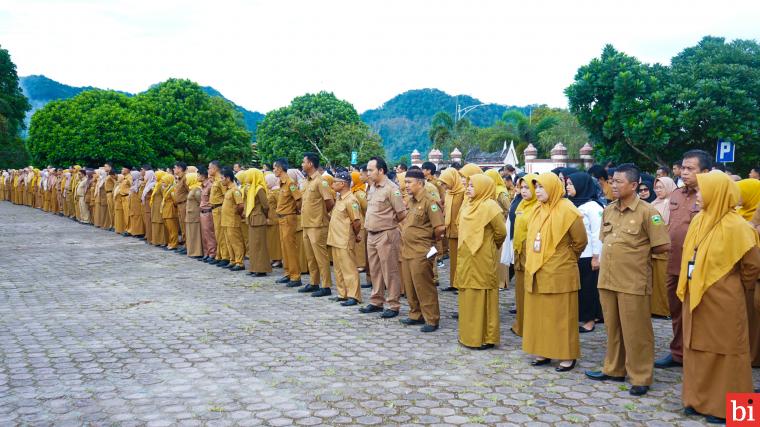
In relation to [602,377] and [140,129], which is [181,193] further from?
[140,129]

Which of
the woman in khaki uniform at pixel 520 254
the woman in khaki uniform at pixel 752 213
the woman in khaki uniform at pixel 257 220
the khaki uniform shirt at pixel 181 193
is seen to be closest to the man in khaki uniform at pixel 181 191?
the khaki uniform shirt at pixel 181 193

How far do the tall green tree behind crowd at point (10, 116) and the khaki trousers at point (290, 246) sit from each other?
38.5 m

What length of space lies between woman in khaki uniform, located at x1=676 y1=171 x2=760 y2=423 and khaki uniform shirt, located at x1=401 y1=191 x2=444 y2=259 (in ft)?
10.3

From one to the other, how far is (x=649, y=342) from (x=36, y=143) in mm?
36919

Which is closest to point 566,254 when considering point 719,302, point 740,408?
point 719,302

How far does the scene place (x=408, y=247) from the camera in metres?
7.30

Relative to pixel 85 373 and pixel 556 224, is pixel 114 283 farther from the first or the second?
pixel 556 224

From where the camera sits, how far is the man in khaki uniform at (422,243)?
7223 mm

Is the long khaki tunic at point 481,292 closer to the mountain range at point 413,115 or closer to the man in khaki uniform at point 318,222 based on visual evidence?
the man in khaki uniform at point 318,222

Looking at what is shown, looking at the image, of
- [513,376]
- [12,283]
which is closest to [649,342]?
[513,376]

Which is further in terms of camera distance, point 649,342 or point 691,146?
point 691,146

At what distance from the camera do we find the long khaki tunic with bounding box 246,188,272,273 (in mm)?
10930

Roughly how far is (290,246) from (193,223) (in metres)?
3.87

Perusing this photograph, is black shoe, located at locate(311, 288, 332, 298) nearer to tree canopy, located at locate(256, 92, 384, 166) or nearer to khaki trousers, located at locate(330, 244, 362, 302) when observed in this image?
khaki trousers, located at locate(330, 244, 362, 302)
